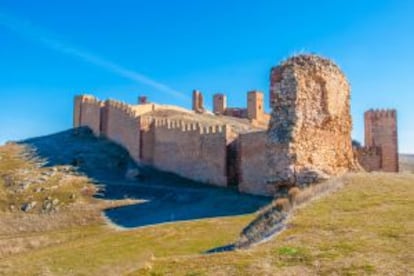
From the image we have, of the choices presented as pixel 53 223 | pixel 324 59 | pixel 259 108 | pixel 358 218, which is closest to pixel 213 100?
pixel 259 108

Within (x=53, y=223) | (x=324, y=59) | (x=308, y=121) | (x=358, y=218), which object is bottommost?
(x=53, y=223)

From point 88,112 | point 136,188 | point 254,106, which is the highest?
point 254,106

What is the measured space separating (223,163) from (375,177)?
83.8ft

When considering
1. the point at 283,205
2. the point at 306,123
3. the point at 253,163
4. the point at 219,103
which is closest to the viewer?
the point at 283,205

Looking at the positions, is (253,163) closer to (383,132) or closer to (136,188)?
(136,188)

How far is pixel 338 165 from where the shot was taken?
781 inches

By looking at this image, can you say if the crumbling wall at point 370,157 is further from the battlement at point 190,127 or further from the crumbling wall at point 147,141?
the crumbling wall at point 147,141

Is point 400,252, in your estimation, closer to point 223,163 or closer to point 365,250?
point 365,250

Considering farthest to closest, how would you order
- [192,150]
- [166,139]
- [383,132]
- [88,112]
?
[88,112]
[383,132]
[166,139]
[192,150]

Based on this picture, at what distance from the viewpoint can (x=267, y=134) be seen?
19500mm

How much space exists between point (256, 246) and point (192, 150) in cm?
3412

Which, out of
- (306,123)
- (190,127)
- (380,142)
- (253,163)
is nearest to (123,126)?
(190,127)

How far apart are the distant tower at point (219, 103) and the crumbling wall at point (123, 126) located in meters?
19.4

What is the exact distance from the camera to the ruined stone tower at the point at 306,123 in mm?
18078
